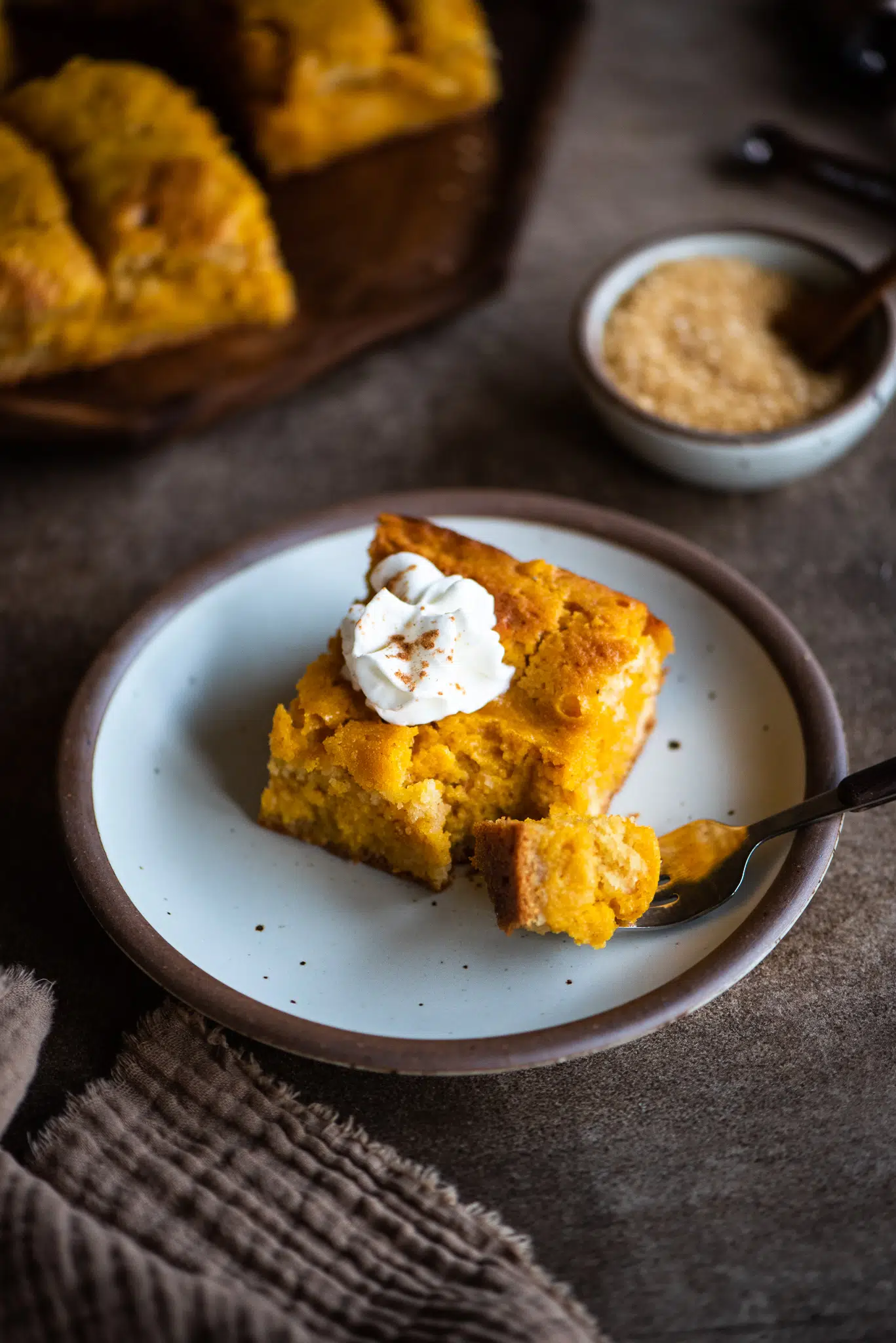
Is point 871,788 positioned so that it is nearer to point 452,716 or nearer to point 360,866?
point 452,716

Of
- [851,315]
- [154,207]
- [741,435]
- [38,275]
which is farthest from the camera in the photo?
[154,207]

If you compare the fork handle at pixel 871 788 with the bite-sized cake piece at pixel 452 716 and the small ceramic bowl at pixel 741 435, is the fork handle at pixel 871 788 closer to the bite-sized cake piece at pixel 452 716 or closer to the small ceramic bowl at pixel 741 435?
the bite-sized cake piece at pixel 452 716

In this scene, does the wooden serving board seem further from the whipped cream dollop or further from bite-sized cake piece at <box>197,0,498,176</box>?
the whipped cream dollop

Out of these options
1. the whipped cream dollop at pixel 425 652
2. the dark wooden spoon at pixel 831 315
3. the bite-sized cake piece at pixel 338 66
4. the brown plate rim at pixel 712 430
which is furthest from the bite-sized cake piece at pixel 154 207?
the whipped cream dollop at pixel 425 652

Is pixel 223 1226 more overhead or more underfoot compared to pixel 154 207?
more underfoot

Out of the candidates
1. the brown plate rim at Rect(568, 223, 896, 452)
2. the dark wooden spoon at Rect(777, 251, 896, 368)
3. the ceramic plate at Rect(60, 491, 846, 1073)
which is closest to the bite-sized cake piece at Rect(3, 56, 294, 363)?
the brown plate rim at Rect(568, 223, 896, 452)

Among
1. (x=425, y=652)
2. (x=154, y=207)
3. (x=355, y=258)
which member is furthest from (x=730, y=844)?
(x=154, y=207)
